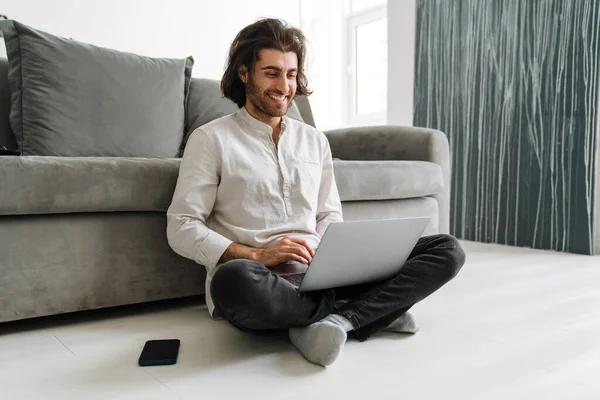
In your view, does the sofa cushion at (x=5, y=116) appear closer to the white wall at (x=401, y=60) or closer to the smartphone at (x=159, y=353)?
the smartphone at (x=159, y=353)

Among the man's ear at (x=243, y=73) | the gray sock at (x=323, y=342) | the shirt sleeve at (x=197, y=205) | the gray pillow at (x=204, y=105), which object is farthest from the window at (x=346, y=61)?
the gray sock at (x=323, y=342)

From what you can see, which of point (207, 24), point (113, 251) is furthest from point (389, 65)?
point (113, 251)

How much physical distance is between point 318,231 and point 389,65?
7.93 ft

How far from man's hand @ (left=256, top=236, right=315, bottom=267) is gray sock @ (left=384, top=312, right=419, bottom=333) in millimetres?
275

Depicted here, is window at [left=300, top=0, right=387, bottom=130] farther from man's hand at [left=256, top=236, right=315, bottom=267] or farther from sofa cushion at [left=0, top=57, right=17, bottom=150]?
man's hand at [left=256, top=236, right=315, bottom=267]

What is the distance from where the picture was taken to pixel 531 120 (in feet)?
8.77

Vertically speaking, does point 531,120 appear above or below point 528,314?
above

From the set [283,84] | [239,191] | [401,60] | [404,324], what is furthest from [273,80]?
[401,60]

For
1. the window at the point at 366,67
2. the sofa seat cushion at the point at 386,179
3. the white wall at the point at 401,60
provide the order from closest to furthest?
the sofa seat cushion at the point at 386,179 < the white wall at the point at 401,60 < the window at the point at 366,67

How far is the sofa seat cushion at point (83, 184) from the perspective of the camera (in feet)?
4.16

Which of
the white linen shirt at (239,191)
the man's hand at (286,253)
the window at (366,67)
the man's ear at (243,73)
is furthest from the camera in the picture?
the window at (366,67)

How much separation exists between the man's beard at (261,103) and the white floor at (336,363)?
55 cm

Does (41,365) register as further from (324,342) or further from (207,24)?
(207,24)

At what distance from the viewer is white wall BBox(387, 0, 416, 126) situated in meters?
3.41
